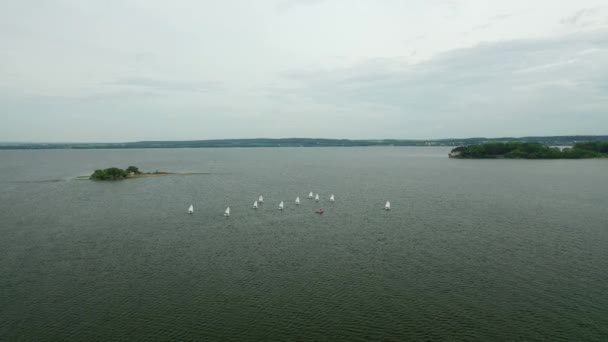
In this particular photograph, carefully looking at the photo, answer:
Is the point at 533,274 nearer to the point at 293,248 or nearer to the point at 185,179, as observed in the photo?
the point at 293,248

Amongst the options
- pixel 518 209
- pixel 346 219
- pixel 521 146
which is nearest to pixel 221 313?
pixel 346 219

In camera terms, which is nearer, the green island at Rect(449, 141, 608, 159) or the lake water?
the lake water

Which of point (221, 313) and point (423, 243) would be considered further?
point (423, 243)

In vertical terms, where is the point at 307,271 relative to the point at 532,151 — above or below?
below

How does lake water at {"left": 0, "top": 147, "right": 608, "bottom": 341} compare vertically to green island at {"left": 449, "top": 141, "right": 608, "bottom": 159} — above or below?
below
